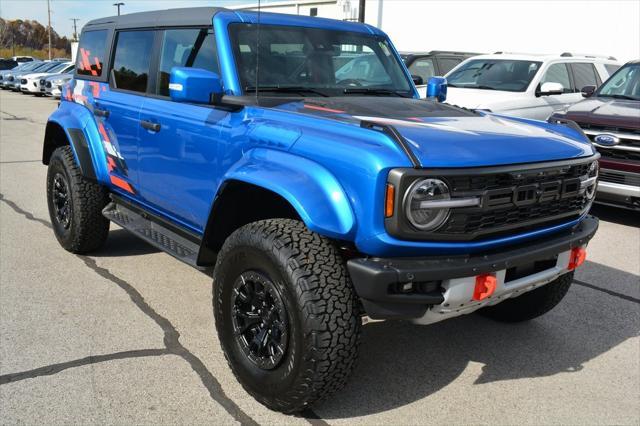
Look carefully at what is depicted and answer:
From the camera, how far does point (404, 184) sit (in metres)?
2.42

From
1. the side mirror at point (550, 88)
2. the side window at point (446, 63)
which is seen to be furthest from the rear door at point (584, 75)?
the side window at point (446, 63)

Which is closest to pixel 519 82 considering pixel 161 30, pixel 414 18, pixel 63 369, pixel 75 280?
pixel 161 30

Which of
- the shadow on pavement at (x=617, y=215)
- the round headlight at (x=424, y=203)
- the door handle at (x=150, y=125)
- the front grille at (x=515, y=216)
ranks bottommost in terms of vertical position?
the shadow on pavement at (x=617, y=215)

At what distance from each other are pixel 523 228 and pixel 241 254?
4.52 feet

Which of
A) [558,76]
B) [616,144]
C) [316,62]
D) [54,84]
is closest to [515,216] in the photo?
[316,62]

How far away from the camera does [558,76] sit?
9.75 metres

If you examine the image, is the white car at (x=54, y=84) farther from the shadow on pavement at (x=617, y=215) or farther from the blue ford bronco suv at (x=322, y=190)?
the blue ford bronco suv at (x=322, y=190)

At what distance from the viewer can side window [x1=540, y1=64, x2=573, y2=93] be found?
942 cm

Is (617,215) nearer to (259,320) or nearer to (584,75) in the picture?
(584,75)

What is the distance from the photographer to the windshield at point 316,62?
3.56m

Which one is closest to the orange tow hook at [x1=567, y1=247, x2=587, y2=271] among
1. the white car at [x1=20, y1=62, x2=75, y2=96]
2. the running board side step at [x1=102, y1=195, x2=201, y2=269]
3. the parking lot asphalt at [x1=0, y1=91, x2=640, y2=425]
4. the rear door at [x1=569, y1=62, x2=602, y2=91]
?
the parking lot asphalt at [x1=0, y1=91, x2=640, y2=425]

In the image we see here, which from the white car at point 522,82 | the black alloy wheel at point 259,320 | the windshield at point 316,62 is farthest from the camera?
the white car at point 522,82

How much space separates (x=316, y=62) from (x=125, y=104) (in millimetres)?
1448

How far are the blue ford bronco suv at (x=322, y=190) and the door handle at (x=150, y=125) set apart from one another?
0.02m
